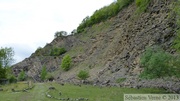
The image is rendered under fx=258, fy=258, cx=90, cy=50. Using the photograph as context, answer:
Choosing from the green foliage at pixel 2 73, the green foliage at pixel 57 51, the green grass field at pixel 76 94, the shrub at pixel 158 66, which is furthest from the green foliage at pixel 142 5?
the green foliage at pixel 57 51

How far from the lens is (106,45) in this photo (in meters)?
93.2

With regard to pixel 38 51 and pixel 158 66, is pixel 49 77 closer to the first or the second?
pixel 38 51

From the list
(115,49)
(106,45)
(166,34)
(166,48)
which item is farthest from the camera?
(106,45)

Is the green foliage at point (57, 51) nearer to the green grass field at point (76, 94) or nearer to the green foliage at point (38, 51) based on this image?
the green foliage at point (38, 51)

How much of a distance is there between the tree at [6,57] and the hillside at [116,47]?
19.2 metres

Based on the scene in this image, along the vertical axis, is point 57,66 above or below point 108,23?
below

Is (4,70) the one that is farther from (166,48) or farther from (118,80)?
(166,48)

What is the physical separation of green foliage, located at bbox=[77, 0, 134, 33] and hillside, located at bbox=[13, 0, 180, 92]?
2521 millimetres

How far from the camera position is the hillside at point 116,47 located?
5688 centimetres

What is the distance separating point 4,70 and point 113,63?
31817mm

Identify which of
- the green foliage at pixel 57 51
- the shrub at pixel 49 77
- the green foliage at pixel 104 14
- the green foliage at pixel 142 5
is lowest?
the shrub at pixel 49 77

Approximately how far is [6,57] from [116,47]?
34.7 meters

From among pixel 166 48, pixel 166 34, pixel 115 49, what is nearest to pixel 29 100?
pixel 166 48

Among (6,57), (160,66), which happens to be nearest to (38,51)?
(6,57)
